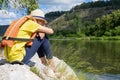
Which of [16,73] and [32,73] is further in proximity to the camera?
[32,73]

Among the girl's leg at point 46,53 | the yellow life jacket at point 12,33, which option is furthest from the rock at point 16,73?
the girl's leg at point 46,53

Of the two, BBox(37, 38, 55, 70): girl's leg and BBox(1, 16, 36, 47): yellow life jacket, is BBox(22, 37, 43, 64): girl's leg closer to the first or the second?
BBox(1, 16, 36, 47): yellow life jacket

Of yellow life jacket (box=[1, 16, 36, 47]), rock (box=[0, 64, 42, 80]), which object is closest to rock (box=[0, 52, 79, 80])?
rock (box=[0, 64, 42, 80])

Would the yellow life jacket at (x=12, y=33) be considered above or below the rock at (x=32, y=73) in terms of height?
above

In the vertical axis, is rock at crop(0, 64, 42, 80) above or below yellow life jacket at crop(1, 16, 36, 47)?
below

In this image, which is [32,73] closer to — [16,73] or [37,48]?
[16,73]

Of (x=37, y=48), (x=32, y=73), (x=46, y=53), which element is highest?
(x=37, y=48)

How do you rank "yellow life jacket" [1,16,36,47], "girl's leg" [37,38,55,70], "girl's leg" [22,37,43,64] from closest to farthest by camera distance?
"yellow life jacket" [1,16,36,47] < "girl's leg" [22,37,43,64] < "girl's leg" [37,38,55,70]

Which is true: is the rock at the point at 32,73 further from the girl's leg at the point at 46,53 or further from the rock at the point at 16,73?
the girl's leg at the point at 46,53

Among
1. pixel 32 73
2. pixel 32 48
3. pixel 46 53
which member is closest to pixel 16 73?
pixel 32 73

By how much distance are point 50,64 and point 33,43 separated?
0.87 meters

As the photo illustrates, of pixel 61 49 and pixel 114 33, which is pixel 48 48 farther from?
pixel 114 33

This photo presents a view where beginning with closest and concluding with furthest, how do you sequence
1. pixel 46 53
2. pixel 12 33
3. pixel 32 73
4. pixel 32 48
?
pixel 32 73 → pixel 12 33 → pixel 32 48 → pixel 46 53

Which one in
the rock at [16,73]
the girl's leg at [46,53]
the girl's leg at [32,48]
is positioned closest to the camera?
the rock at [16,73]
